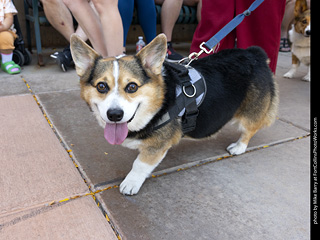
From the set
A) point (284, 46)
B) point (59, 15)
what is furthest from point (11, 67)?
point (284, 46)

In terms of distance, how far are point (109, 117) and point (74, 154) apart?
92cm

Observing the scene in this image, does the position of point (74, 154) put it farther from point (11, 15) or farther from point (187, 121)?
point (11, 15)

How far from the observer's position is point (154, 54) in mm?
1938

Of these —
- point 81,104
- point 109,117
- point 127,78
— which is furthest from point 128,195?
point 81,104

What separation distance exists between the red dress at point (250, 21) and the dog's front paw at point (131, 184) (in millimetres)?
1938

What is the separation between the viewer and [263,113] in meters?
Result: 2.52

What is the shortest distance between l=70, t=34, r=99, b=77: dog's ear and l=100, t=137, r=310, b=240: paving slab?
2.93ft

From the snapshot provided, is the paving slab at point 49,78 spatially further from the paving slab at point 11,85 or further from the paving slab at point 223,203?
the paving slab at point 223,203

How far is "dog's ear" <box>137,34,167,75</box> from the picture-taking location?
1880 millimetres

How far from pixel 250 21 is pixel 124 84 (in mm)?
2005

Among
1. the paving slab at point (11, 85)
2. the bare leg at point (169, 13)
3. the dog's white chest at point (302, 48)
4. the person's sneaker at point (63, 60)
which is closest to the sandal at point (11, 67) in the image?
the paving slab at point (11, 85)

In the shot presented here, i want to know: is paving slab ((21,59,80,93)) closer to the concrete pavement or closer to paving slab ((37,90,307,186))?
paving slab ((37,90,307,186))

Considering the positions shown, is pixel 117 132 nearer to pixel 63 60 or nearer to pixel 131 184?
pixel 131 184
